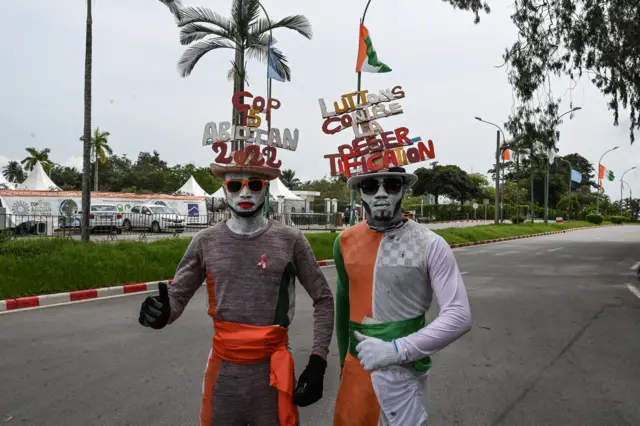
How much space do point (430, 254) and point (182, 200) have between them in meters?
28.2

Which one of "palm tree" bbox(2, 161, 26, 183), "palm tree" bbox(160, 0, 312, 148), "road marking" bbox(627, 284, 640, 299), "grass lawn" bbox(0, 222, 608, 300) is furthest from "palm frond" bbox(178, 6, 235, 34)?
"palm tree" bbox(2, 161, 26, 183)

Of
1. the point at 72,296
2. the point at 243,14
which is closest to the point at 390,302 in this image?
the point at 72,296

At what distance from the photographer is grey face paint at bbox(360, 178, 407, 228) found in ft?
7.29

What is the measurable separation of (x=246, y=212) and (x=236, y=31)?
12515 mm

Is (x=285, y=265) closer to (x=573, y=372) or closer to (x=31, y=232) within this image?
(x=573, y=372)

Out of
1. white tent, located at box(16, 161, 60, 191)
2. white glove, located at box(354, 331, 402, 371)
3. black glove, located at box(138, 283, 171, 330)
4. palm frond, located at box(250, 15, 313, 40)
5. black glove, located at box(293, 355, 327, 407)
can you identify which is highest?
palm frond, located at box(250, 15, 313, 40)

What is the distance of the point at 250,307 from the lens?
7.20 feet

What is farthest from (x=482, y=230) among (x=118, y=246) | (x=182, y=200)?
(x=118, y=246)

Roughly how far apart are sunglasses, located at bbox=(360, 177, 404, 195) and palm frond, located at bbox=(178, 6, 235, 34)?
12.6 m

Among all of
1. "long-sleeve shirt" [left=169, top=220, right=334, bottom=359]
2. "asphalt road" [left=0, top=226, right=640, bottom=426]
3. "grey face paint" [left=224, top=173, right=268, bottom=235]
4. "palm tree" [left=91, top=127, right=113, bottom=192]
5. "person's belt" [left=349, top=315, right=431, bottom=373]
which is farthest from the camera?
"palm tree" [left=91, top=127, right=113, bottom=192]

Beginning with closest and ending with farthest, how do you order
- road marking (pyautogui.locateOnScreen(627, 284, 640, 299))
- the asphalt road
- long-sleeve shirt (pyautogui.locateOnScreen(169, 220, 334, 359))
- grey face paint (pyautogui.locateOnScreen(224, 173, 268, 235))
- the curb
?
1. long-sleeve shirt (pyautogui.locateOnScreen(169, 220, 334, 359))
2. grey face paint (pyautogui.locateOnScreen(224, 173, 268, 235))
3. the asphalt road
4. the curb
5. road marking (pyautogui.locateOnScreen(627, 284, 640, 299))

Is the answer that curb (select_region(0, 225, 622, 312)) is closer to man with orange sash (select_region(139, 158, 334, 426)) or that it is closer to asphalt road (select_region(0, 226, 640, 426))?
asphalt road (select_region(0, 226, 640, 426))

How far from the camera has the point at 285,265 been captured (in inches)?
89.4

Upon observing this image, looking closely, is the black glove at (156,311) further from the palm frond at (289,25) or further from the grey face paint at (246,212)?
the palm frond at (289,25)
